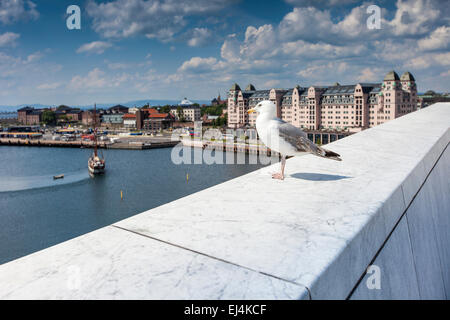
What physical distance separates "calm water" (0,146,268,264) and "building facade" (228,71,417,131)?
1655cm

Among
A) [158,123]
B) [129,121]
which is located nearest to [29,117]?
[129,121]

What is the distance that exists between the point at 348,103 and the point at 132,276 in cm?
4718

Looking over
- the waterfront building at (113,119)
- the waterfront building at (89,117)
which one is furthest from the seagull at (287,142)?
the waterfront building at (89,117)

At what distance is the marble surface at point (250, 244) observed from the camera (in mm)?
1002

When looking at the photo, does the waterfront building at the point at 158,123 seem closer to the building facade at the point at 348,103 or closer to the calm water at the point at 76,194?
the building facade at the point at 348,103

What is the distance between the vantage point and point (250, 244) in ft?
4.16

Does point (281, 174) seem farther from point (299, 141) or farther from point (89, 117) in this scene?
point (89, 117)

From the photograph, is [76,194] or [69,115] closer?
[76,194]

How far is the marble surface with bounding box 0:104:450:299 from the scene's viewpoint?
1.00 meters

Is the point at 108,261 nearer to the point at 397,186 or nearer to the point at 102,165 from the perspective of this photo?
the point at 397,186

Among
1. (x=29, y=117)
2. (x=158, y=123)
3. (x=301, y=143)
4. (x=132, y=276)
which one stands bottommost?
(x=132, y=276)

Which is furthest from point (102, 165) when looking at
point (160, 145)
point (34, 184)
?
point (160, 145)

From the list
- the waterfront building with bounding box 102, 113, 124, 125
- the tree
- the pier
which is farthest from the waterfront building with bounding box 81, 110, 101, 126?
the pier
